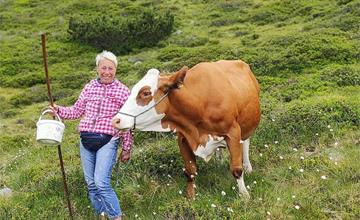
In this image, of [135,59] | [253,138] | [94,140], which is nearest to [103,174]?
[94,140]

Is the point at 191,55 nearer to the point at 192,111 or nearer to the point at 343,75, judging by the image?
the point at 343,75

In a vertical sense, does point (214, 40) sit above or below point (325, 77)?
below

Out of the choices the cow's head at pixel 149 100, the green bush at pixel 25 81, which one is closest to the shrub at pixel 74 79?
the green bush at pixel 25 81

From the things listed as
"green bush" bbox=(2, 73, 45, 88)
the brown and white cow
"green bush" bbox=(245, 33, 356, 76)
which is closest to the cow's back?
the brown and white cow

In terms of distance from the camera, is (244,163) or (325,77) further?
(325,77)

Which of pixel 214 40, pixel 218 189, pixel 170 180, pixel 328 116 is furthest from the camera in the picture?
pixel 214 40

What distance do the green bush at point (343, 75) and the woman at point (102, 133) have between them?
6906 mm

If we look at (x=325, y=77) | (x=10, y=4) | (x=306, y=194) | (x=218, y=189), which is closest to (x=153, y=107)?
(x=218, y=189)

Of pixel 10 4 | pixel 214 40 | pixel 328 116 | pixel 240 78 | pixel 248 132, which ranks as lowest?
pixel 10 4

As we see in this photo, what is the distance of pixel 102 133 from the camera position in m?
6.02

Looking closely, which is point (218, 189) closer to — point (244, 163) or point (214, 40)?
point (244, 163)

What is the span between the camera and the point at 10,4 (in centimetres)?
3769

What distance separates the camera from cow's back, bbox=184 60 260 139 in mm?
6133

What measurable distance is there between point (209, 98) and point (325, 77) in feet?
22.7
